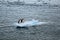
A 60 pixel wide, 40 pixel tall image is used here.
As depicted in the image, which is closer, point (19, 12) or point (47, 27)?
point (47, 27)

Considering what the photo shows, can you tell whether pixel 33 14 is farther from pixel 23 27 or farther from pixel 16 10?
pixel 23 27

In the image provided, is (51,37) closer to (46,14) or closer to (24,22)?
(24,22)

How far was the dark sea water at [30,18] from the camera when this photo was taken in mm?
11242

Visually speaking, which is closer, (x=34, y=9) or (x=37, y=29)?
(x=37, y=29)

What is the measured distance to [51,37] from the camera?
1112cm

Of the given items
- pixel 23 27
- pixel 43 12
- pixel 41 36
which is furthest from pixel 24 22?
pixel 43 12

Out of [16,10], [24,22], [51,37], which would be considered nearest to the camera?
[51,37]

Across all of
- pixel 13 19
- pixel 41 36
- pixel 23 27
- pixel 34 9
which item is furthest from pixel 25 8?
pixel 41 36

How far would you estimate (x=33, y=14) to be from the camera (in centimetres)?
1641

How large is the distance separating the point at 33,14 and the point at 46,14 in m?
0.95

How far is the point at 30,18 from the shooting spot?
1518cm

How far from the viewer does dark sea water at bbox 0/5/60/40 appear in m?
11.2

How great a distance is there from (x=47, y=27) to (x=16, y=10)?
5.29 meters

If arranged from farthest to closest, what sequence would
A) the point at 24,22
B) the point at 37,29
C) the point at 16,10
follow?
the point at 16,10
the point at 24,22
the point at 37,29
